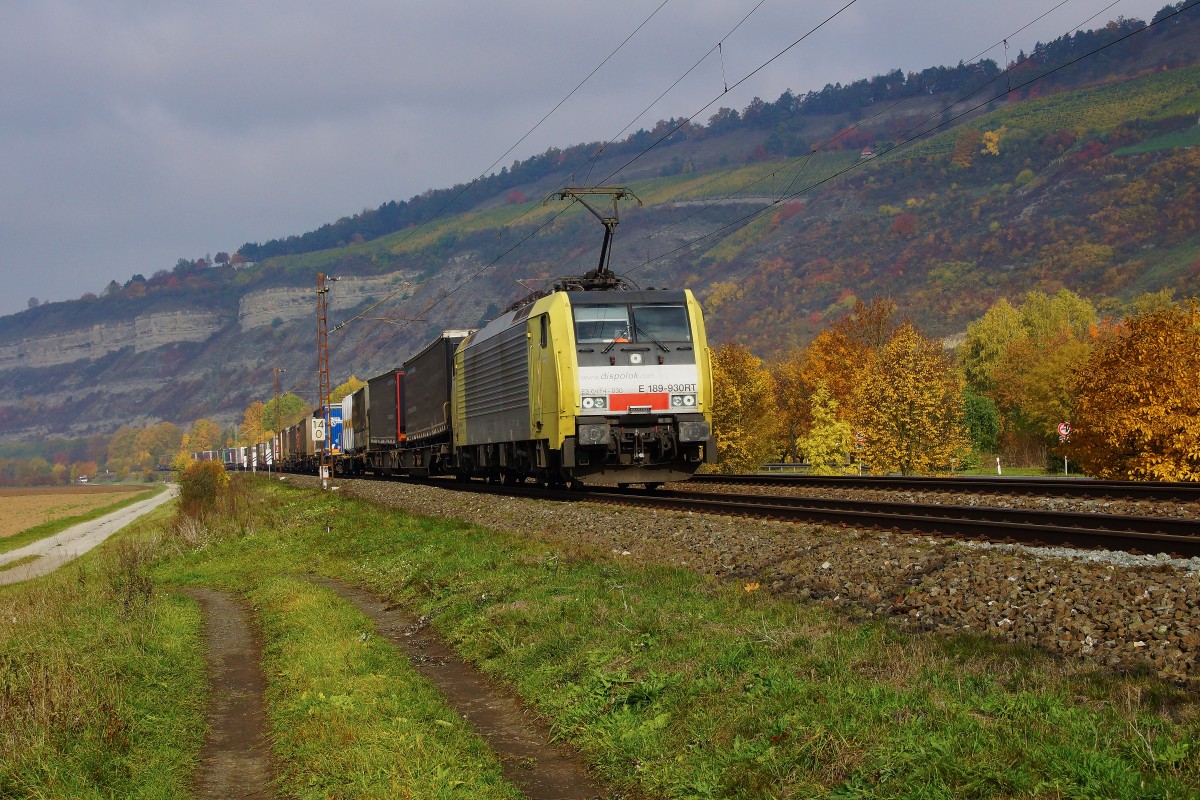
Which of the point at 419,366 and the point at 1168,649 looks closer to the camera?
the point at 1168,649

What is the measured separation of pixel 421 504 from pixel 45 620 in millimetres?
15116

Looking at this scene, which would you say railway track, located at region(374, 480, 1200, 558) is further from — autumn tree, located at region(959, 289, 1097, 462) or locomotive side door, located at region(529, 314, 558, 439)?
autumn tree, located at region(959, 289, 1097, 462)

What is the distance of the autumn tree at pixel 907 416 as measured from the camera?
62156 millimetres

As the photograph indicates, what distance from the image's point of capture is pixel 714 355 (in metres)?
75.3

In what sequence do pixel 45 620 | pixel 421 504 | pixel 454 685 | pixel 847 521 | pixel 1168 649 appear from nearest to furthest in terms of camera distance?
1. pixel 1168 649
2. pixel 454 685
3. pixel 45 620
4. pixel 847 521
5. pixel 421 504

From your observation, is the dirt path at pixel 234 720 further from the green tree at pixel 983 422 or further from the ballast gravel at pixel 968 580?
the green tree at pixel 983 422

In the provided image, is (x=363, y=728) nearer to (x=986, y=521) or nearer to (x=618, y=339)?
(x=986, y=521)

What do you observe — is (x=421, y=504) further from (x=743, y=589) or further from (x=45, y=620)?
(x=743, y=589)

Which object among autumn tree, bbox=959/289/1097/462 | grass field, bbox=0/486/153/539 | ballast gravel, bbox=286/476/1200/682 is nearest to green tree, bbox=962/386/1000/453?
autumn tree, bbox=959/289/1097/462

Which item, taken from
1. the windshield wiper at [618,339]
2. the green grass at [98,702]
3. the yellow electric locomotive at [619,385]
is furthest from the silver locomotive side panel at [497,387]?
the green grass at [98,702]

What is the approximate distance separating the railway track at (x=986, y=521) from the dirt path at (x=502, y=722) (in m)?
6.10

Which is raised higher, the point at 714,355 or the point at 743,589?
the point at 714,355

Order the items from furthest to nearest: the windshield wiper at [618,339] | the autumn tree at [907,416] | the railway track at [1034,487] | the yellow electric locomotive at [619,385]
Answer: the autumn tree at [907,416], the windshield wiper at [618,339], the yellow electric locomotive at [619,385], the railway track at [1034,487]

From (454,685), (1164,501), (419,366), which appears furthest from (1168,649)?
(419,366)
